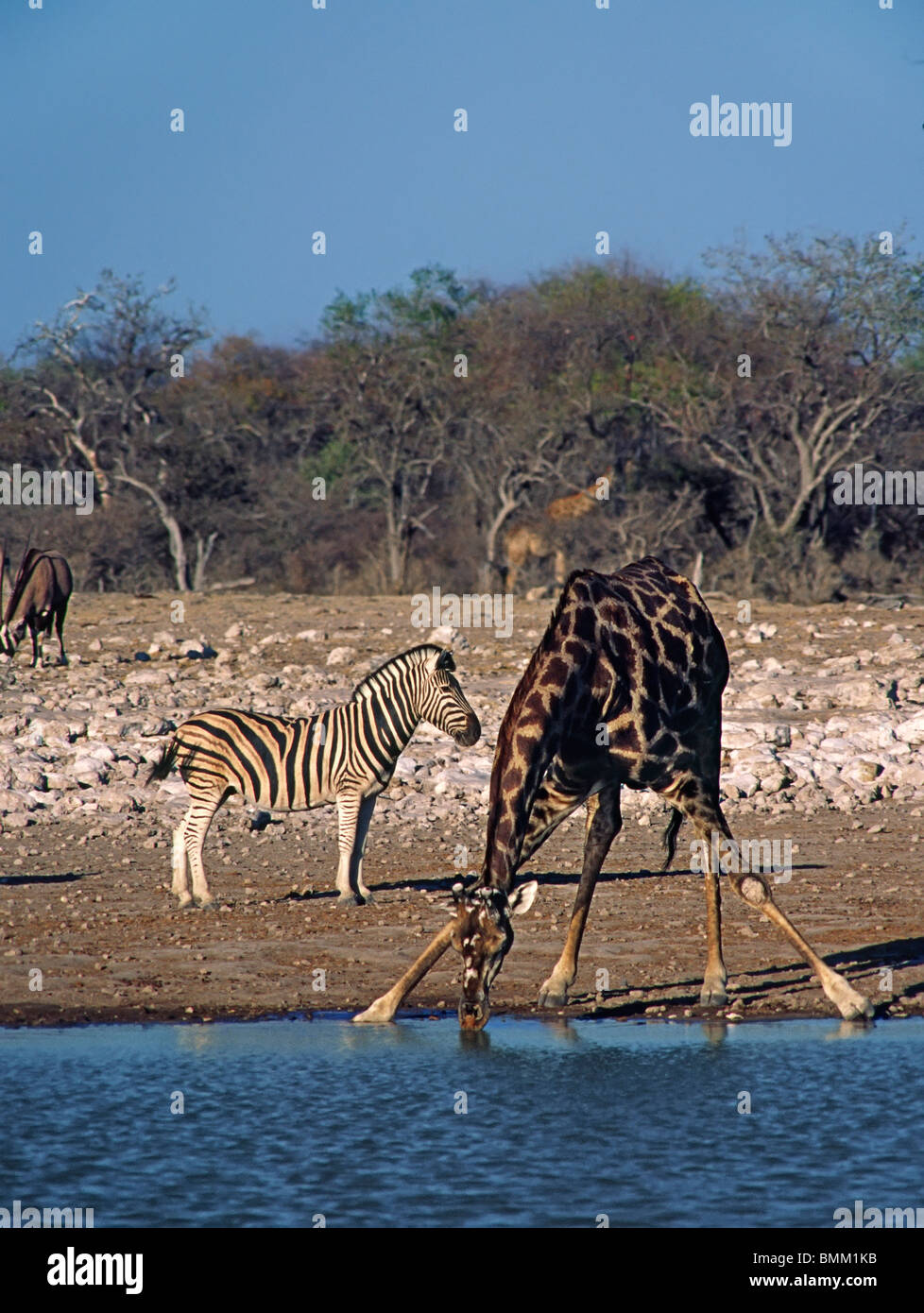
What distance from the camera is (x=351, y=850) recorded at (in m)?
10.4

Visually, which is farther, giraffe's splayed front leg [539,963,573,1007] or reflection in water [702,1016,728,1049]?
giraffe's splayed front leg [539,963,573,1007]

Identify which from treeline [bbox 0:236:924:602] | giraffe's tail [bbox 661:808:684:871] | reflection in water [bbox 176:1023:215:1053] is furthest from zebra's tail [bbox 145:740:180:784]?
treeline [bbox 0:236:924:602]

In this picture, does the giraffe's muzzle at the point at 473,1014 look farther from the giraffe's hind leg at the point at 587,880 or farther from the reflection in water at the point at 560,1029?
the giraffe's hind leg at the point at 587,880

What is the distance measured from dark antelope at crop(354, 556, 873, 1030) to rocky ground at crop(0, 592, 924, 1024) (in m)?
0.52

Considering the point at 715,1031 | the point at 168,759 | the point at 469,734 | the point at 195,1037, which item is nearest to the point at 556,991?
the point at 715,1031

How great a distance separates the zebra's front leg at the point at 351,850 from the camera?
10297mm

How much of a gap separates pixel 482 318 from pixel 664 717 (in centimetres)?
3429

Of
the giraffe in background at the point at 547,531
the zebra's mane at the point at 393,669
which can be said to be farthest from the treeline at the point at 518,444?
the zebra's mane at the point at 393,669

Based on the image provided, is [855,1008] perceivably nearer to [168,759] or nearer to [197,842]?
[197,842]

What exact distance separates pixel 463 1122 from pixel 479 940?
0.79 meters

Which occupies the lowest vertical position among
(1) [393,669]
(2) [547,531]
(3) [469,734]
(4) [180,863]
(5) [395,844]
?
(5) [395,844]

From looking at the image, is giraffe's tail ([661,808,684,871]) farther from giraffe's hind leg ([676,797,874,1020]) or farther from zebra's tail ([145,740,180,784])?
zebra's tail ([145,740,180,784])

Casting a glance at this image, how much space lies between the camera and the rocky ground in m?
8.59

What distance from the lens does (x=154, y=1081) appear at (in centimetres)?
682
